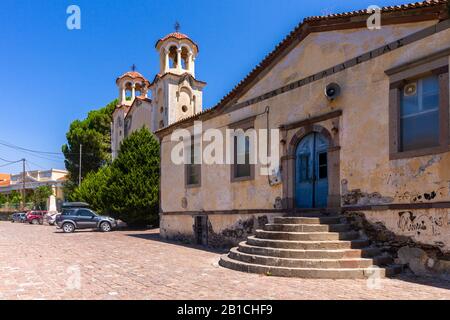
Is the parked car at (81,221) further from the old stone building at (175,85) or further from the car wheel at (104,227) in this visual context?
the old stone building at (175,85)

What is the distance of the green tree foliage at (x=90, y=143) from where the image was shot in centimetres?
4419

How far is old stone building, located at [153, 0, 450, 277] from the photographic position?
8.42 m

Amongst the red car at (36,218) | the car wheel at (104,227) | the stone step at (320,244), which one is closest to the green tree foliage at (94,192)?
the car wheel at (104,227)

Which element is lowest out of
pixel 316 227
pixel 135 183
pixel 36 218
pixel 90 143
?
pixel 36 218

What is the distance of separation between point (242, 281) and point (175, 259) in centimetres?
387

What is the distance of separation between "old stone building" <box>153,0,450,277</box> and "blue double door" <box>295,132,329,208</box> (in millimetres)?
28

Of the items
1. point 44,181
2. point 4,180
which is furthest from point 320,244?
point 4,180

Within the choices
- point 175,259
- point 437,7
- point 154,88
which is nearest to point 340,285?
point 175,259

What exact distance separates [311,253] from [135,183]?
57.5 feet

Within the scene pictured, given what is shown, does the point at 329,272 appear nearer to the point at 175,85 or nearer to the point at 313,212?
the point at 313,212

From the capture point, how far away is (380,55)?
9.47 meters

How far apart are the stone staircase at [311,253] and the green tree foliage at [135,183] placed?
15.3 meters

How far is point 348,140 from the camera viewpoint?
10133mm
